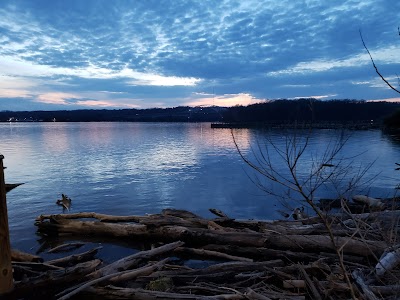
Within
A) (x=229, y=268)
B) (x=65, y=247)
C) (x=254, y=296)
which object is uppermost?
(x=254, y=296)

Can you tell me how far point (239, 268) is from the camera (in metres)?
6.11

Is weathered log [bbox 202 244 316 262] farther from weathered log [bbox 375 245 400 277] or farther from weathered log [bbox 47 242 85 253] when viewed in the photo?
weathered log [bbox 47 242 85 253]

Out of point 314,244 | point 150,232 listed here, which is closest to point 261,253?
point 314,244

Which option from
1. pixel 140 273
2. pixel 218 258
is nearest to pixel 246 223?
pixel 218 258

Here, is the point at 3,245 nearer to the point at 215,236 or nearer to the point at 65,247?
the point at 215,236

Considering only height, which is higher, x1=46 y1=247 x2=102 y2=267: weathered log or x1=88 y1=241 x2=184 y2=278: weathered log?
x1=88 y1=241 x2=184 y2=278: weathered log

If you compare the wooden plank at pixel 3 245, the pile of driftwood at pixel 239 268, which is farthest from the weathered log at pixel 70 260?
the wooden plank at pixel 3 245

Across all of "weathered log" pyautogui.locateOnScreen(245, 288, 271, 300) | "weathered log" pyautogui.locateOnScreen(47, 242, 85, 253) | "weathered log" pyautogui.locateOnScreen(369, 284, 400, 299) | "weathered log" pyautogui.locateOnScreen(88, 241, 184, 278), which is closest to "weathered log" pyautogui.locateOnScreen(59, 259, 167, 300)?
"weathered log" pyautogui.locateOnScreen(88, 241, 184, 278)

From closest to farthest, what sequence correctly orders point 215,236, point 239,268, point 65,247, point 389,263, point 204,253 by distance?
point 389,263, point 239,268, point 204,253, point 215,236, point 65,247

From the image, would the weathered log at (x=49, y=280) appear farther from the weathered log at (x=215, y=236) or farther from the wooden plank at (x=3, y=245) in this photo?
the weathered log at (x=215, y=236)

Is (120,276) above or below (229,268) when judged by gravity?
above

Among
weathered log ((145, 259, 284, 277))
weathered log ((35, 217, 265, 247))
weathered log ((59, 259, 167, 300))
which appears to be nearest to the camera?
weathered log ((59, 259, 167, 300))

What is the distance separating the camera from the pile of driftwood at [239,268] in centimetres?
474

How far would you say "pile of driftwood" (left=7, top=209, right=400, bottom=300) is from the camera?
4738 millimetres
